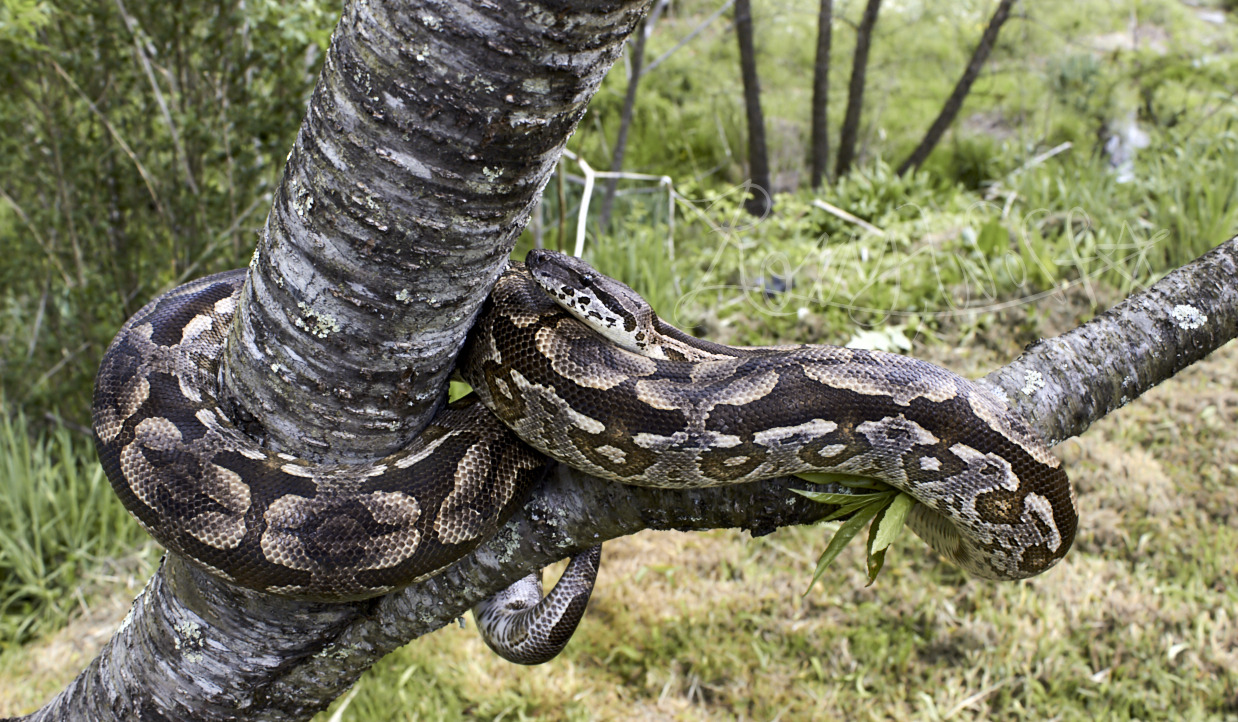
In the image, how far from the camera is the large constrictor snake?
231 centimetres

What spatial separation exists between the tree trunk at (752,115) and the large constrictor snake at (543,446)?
5126mm

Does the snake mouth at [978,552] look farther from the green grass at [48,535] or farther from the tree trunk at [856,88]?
the tree trunk at [856,88]

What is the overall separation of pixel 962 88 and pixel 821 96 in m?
1.37

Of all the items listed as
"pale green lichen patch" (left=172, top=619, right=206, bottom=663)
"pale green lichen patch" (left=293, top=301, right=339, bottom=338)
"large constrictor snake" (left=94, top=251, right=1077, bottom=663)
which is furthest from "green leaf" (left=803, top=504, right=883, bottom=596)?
"pale green lichen patch" (left=172, top=619, right=206, bottom=663)

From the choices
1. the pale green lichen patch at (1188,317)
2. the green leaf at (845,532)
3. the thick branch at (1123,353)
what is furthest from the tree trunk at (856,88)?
the green leaf at (845,532)

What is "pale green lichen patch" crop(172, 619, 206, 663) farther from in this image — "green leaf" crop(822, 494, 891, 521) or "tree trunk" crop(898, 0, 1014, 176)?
"tree trunk" crop(898, 0, 1014, 176)

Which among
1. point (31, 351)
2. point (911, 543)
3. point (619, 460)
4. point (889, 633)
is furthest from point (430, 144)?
point (31, 351)

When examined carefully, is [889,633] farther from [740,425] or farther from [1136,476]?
[740,425]

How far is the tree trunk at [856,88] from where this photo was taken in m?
7.96

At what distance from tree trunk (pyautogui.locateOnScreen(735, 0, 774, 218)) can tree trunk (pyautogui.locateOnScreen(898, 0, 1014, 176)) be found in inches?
58.3

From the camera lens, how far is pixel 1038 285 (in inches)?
257

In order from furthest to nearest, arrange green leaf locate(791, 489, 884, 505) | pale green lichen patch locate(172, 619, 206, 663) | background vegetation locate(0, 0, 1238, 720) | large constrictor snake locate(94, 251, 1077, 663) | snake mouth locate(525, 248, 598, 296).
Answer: background vegetation locate(0, 0, 1238, 720), snake mouth locate(525, 248, 598, 296), pale green lichen patch locate(172, 619, 206, 663), green leaf locate(791, 489, 884, 505), large constrictor snake locate(94, 251, 1077, 663)

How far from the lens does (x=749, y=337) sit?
6.42 metres

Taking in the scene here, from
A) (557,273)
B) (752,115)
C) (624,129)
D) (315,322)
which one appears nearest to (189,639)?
(315,322)
